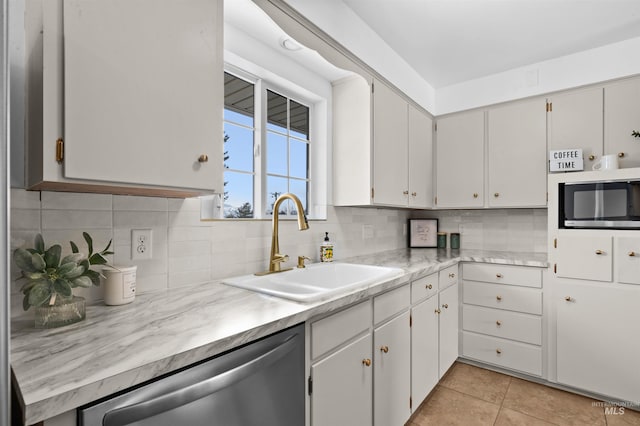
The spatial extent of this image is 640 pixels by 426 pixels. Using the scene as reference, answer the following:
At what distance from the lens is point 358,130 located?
228cm

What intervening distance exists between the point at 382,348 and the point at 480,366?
5.14 ft

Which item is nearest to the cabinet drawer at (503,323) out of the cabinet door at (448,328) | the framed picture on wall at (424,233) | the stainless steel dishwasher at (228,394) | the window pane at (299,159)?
the cabinet door at (448,328)

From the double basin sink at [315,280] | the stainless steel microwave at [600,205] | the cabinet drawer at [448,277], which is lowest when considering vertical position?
the cabinet drawer at [448,277]

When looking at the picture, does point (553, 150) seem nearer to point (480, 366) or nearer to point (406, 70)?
point (406, 70)

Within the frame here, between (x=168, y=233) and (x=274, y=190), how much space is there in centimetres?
84

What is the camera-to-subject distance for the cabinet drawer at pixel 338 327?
47.1 inches

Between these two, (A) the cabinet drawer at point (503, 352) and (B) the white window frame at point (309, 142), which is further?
(A) the cabinet drawer at point (503, 352)

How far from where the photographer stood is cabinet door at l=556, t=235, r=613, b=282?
2.11 meters

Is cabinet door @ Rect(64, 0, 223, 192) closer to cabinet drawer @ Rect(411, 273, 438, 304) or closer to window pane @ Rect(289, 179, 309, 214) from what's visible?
window pane @ Rect(289, 179, 309, 214)

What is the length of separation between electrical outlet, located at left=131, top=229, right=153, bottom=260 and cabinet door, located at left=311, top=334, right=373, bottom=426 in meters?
0.78

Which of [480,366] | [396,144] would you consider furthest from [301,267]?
[480,366]

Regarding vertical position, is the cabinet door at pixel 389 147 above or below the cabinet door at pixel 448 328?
above

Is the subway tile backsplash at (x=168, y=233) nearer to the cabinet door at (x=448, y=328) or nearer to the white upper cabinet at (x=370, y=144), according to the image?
the white upper cabinet at (x=370, y=144)

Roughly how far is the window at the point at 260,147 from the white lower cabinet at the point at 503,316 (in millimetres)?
1587
